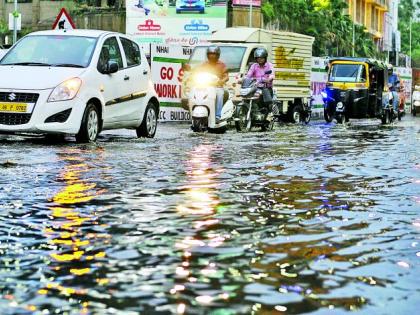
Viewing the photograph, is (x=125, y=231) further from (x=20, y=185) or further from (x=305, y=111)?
(x=305, y=111)

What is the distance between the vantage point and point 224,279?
190 inches

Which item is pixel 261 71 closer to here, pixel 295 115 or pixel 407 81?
pixel 295 115

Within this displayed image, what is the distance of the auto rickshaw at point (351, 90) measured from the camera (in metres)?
34.5

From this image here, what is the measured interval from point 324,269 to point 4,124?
11.0m

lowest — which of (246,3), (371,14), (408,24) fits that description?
(246,3)

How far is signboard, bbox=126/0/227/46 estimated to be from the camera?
6650cm

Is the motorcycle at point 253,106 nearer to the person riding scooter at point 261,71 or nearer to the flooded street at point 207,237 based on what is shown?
the person riding scooter at point 261,71

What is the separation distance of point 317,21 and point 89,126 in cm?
6069

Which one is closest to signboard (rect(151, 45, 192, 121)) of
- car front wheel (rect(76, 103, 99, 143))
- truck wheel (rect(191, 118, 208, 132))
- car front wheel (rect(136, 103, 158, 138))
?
truck wheel (rect(191, 118, 208, 132))

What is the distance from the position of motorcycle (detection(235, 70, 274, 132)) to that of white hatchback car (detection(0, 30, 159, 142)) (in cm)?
464

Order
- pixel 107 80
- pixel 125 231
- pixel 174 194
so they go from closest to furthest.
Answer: pixel 125 231
pixel 174 194
pixel 107 80

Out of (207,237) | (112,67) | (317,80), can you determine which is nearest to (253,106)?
(112,67)

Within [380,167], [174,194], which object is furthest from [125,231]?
[380,167]

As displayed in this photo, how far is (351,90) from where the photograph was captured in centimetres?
3491
